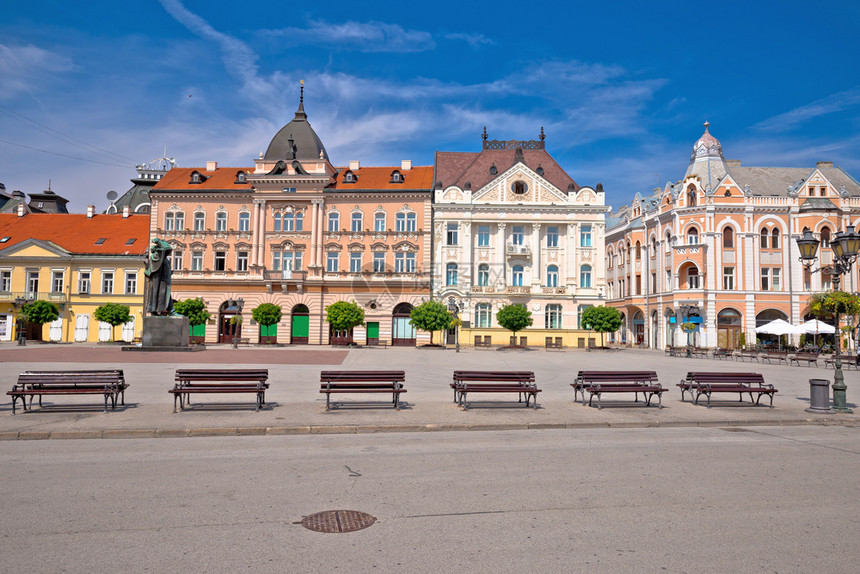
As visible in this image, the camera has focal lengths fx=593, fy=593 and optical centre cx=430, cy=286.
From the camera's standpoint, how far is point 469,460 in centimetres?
889

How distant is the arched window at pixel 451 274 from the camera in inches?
2074

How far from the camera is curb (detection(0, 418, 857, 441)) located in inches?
419

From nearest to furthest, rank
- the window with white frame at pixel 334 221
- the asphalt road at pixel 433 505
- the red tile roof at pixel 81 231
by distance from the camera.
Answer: the asphalt road at pixel 433 505 → the window with white frame at pixel 334 221 → the red tile roof at pixel 81 231

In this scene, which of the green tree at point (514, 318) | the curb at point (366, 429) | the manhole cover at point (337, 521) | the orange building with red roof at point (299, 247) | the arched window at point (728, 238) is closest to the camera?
the manhole cover at point (337, 521)

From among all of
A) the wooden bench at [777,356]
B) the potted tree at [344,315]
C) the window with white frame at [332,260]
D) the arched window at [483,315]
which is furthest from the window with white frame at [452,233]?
the wooden bench at [777,356]

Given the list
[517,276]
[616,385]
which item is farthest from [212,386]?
[517,276]

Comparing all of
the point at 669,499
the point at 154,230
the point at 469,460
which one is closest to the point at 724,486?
the point at 669,499

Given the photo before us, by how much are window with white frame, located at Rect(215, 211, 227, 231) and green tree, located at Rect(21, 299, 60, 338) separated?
14705 mm

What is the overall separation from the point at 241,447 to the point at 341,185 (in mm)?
45862

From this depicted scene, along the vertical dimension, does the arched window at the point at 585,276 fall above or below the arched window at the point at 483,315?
above

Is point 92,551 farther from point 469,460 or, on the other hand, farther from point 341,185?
point 341,185

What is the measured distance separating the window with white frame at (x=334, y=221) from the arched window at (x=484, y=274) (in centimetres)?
1326

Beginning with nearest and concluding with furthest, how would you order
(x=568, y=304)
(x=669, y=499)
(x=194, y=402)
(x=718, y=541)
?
(x=718, y=541) → (x=669, y=499) → (x=194, y=402) → (x=568, y=304)

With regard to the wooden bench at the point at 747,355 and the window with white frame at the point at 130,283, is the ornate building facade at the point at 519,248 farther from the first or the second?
the window with white frame at the point at 130,283
